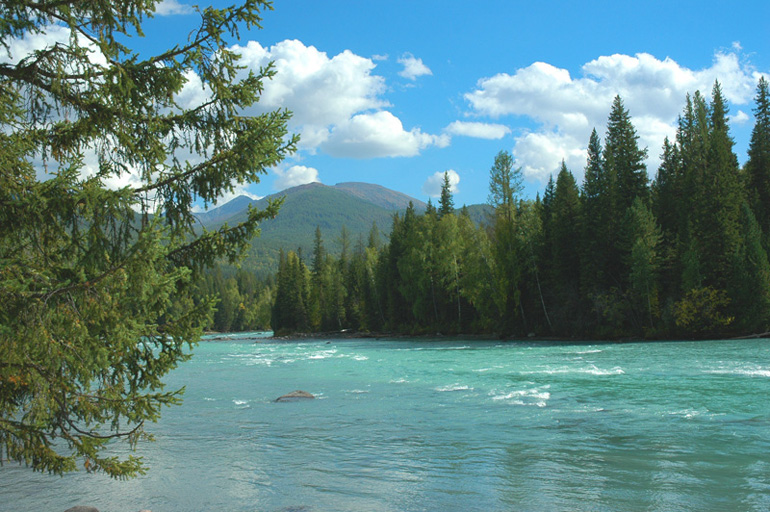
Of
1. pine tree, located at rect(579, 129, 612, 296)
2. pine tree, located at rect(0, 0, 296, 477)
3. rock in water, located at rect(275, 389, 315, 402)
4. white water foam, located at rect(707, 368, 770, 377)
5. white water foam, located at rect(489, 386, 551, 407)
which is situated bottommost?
rock in water, located at rect(275, 389, 315, 402)

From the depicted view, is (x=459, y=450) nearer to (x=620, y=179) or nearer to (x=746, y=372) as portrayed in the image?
(x=746, y=372)

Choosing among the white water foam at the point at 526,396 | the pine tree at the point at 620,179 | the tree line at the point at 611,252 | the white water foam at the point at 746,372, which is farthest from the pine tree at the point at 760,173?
the white water foam at the point at 526,396

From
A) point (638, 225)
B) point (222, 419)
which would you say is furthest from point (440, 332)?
point (222, 419)

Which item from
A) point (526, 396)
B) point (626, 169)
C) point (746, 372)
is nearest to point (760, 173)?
point (626, 169)

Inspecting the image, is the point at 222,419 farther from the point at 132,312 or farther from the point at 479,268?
the point at 479,268

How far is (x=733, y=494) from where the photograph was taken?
27.4 feet

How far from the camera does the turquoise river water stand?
28.4ft

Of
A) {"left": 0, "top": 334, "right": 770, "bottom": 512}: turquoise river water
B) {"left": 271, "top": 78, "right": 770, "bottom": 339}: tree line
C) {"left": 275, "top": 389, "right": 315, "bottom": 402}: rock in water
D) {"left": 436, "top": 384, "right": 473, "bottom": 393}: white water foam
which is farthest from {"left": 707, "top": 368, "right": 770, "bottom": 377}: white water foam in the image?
{"left": 271, "top": 78, "right": 770, "bottom": 339}: tree line

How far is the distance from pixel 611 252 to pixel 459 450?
147 feet

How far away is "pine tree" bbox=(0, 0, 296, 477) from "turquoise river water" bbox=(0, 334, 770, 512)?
341 centimetres

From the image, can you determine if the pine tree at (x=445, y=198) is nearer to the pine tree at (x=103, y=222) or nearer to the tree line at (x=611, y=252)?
the tree line at (x=611, y=252)

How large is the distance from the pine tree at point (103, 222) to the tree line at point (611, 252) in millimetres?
44847

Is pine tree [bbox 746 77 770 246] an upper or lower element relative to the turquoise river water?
upper

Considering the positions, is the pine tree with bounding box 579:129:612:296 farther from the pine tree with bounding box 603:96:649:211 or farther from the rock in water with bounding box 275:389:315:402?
the rock in water with bounding box 275:389:315:402
